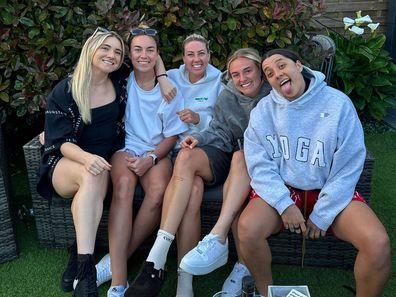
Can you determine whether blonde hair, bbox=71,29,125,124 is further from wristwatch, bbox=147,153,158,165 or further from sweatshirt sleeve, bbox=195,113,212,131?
sweatshirt sleeve, bbox=195,113,212,131

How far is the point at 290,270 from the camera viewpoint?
9.36 ft

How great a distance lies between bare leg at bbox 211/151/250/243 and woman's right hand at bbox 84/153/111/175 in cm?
63

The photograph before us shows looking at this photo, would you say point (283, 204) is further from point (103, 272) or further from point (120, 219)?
point (103, 272)

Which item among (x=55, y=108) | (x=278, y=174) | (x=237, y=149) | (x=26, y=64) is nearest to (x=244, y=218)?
(x=278, y=174)

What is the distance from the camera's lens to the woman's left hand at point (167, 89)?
290 centimetres

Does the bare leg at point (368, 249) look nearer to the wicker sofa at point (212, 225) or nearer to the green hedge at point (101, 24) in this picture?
the wicker sofa at point (212, 225)

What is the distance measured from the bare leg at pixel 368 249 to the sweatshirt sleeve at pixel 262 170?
0.98ft

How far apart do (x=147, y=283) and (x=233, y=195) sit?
1.98 ft

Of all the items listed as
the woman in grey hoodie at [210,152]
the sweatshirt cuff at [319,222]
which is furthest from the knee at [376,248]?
the woman in grey hoodie at [210,152]

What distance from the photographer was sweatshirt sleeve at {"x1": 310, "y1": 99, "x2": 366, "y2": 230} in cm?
231

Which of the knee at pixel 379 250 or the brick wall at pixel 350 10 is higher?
the brick wall at pixel 350 10

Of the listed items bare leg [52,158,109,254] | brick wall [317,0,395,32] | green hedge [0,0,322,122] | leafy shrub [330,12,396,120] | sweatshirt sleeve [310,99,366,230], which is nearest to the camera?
sweatshirt sleeve [310,99,366,230]

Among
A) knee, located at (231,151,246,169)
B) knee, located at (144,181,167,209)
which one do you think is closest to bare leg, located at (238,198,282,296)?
knee, located at (231,151,246,169)

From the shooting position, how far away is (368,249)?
216cm
